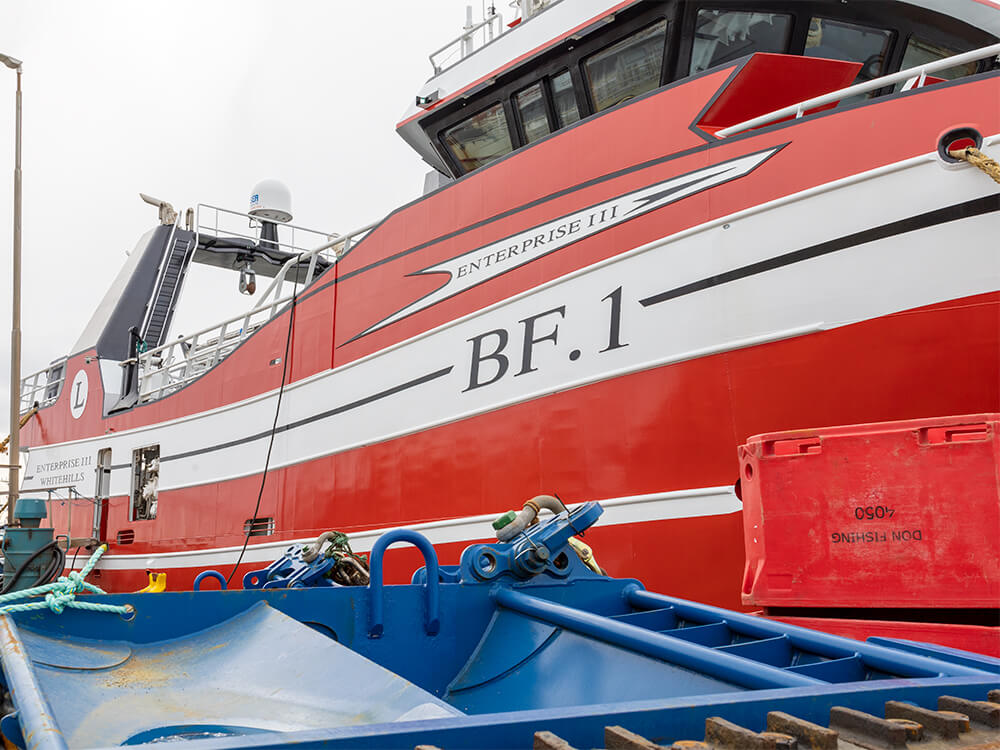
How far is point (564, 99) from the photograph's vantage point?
611 centimetres

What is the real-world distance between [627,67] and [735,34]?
0.76 meters

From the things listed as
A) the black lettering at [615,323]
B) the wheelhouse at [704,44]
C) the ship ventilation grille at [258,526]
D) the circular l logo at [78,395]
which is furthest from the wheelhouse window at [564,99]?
the circular l logo at [78,395]

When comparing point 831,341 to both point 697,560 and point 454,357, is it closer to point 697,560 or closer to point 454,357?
point 697,560

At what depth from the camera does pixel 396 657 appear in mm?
2449

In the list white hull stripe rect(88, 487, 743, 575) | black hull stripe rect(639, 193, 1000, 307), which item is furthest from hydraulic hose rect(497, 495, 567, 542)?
black hull stripe rect(639, 193, 1000, 307)

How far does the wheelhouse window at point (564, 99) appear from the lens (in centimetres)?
600

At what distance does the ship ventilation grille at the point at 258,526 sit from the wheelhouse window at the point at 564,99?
4.30 metres

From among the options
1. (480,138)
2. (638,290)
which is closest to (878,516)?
(638,290)

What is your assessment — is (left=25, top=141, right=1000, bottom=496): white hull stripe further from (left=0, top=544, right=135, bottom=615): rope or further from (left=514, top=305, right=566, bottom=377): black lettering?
(left=0, top=544, right=135, bottom=615): rope

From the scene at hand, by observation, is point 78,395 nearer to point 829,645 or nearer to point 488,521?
point 488,521

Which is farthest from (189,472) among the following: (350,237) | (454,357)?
(454,357)

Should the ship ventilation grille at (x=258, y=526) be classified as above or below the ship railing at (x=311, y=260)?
below

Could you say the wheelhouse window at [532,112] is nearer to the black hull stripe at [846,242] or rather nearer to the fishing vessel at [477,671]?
the black hull stripe at [846,242]

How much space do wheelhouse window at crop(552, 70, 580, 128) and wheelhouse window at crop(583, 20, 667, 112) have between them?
0.17 meters
